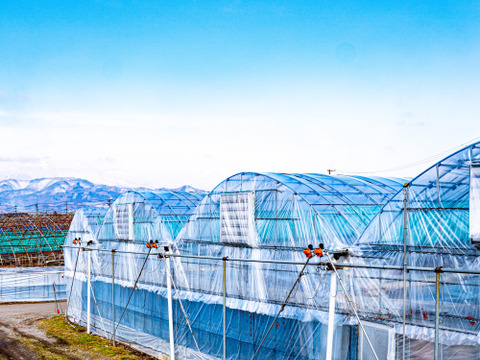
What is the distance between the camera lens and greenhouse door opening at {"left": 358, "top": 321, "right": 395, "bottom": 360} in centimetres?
1383

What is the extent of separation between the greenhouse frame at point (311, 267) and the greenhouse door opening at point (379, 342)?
0.10ft

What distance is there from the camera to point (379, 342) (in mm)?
14070

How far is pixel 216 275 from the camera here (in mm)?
A: 20547

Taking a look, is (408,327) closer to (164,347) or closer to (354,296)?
(354,296)

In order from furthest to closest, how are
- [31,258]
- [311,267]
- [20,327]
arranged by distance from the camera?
[31,258]
[20,327]
[311,267]

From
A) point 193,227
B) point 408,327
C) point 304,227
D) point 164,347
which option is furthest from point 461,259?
point 164,347

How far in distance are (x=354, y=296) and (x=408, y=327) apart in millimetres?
1944

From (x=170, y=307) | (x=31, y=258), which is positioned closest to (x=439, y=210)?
(x=170, y=307)

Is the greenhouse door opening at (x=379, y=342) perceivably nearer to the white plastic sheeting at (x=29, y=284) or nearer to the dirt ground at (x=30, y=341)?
the dirt ground at (x=30, y=341)

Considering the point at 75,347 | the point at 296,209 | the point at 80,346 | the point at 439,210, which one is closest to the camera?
the point at 439,210

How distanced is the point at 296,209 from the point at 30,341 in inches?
707

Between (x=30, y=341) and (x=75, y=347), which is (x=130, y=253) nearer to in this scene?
(x=75, y=347)

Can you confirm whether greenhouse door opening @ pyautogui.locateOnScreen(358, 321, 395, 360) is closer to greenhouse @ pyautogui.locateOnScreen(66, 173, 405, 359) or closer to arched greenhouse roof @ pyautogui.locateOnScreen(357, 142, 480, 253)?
greenhouse @ pyautogui.locateOnScreen(66, 173, 405, 359)

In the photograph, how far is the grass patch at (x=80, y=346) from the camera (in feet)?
76.5
